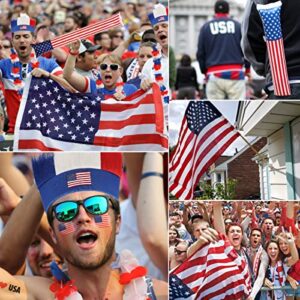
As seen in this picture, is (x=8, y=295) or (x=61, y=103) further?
(x=61, y=103)

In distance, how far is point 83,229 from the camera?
5293 millimetres

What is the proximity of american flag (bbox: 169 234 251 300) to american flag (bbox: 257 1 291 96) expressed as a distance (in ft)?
4.30

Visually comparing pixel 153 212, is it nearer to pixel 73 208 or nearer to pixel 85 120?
pixel 73 208

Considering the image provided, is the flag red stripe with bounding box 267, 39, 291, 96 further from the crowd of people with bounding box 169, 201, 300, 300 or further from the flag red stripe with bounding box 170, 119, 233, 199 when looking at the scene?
the crowd of people with bounding box 169, 201, 300, 300

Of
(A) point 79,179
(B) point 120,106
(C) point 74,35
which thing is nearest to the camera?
(A) point 79,179

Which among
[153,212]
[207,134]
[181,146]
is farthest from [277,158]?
[153,212]

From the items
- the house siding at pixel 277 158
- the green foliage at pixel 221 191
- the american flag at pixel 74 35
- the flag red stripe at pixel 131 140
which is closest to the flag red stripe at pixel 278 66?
the house siding at pixel 277 158

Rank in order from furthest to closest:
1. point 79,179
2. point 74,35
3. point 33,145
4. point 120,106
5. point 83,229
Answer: point 120,106 → point 74,35 → point 33,145 → point 79,179 → point 83,229

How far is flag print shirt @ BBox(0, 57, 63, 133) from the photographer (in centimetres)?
582

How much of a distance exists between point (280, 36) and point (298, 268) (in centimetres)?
180

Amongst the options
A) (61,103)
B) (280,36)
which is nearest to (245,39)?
(280,36)

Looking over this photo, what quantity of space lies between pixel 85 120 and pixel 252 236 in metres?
1.64

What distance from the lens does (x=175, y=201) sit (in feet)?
17.9

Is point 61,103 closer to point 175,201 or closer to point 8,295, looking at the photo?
point 175,201
